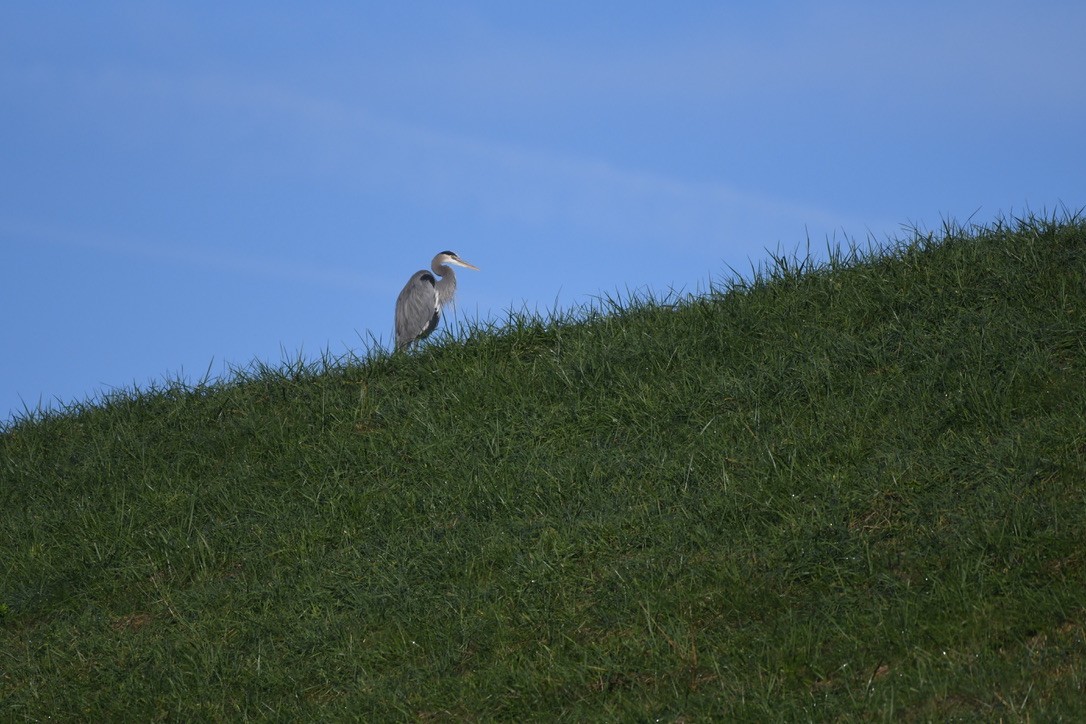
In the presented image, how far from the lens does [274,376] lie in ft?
34.5

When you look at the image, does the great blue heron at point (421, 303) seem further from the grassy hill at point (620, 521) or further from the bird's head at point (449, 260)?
the grassy hill at point (620, 521)

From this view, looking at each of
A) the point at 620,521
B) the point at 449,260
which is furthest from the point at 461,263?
the point at 620,521

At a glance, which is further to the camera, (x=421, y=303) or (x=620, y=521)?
(x=421, y=303)

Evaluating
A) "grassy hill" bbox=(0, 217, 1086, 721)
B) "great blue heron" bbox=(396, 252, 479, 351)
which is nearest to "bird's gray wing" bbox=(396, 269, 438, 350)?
"great blue heron" bbox=(396, 252, 479, 351)

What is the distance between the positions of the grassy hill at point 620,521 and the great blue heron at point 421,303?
14.6ft

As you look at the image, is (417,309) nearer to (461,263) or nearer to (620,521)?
(461,263)

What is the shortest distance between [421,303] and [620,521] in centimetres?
858

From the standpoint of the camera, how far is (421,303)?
15.0m

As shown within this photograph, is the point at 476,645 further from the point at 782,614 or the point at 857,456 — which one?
the point at 857,456

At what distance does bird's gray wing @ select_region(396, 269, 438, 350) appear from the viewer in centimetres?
1496

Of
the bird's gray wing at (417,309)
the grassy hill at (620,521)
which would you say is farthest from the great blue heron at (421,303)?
the grassy hill at (620,521)

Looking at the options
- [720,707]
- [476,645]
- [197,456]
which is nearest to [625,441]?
[476,645]

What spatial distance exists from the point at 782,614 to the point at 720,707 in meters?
0.84

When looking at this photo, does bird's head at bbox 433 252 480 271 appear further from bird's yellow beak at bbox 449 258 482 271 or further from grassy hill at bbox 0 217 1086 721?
grassy hill at bbox 0 217 1086 721
